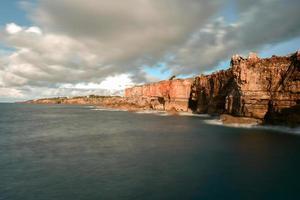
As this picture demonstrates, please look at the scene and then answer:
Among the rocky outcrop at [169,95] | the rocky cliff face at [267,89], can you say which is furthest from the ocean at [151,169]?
the rocky outcrop at [169,95]

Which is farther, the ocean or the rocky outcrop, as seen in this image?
the rocky outcrop

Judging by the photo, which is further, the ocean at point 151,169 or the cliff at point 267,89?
the cliff at point 267,89

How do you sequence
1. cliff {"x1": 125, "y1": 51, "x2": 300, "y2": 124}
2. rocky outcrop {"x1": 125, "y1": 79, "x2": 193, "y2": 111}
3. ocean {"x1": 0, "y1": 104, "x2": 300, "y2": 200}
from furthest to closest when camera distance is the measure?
rocky outcrop {"x1": 125, "y1": 79, "x2": 193, "y2": 111} < cliff {"x1": 125, "y1": 51, "x2": 300, "y2": 124} < ocean {"x1": 0, "y1": 104, "x2": 300, "y2": 200}

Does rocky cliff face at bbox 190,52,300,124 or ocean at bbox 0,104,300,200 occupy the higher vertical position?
rocky cliff face at bbox 190,52,300,124

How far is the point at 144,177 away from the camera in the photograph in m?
28.8

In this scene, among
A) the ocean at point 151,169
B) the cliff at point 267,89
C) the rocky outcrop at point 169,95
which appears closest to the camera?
the ocean at point 151,169

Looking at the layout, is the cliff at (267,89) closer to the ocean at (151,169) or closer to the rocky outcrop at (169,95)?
the ocean at (151,169)

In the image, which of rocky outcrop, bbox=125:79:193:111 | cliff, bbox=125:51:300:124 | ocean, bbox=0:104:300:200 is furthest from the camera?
rocky outcrop, bbox=125:79:193:111

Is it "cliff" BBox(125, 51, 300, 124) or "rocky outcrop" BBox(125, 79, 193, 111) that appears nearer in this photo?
"cliff" BBox(125, 51, 300, 124)

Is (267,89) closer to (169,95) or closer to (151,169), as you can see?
(151,169)

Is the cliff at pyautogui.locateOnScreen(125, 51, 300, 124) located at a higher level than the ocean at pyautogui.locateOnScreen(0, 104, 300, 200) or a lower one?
higher

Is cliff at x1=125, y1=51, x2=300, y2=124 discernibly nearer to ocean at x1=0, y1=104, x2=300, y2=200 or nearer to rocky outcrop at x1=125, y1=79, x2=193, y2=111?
ocean at x1=0, y1=104, x2=300, y2=200

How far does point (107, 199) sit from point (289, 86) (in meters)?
60.5

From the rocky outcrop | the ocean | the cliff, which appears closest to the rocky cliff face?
the cliff
